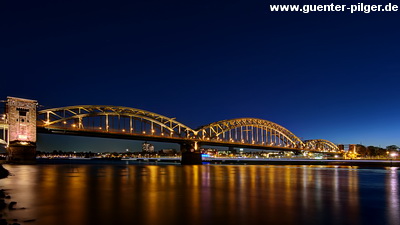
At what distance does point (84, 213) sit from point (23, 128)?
61080 millimetres

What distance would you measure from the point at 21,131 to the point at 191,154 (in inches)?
1579

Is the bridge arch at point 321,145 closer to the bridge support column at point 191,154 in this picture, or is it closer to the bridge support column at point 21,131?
the bridge support column at point 191,154

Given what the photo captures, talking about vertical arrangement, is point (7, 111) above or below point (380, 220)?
above

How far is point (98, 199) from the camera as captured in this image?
18.2 meters

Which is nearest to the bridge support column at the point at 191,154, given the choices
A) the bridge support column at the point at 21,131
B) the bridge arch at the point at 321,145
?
the bridge support column at the point at 21,131

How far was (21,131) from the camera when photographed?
67625 millimetres

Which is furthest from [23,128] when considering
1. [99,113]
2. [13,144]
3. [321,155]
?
[321,155]

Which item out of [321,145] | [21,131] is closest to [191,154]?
[21,131]

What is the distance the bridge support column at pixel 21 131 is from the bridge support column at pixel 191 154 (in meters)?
35.7

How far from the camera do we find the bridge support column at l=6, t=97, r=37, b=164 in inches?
2630

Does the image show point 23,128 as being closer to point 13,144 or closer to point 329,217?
point 13,144

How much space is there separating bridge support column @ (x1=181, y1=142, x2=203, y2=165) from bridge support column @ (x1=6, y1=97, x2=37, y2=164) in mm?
35654

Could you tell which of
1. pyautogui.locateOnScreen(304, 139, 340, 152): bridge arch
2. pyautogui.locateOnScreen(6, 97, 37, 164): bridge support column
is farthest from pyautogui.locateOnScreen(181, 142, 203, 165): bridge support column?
pyautogui.locateOnScreen(304, 139, 340, 152): bridge arch

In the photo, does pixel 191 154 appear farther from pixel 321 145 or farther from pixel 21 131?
pixel 321 145
